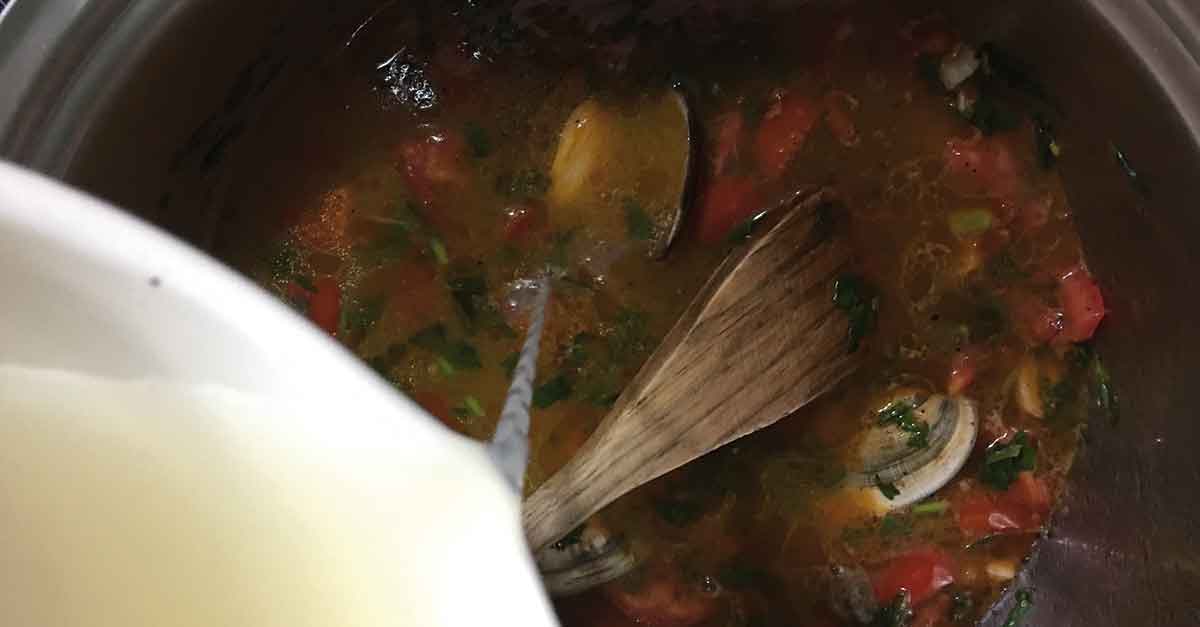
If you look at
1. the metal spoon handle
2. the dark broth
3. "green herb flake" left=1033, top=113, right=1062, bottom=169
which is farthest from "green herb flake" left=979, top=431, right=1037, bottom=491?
the metal spoon handle

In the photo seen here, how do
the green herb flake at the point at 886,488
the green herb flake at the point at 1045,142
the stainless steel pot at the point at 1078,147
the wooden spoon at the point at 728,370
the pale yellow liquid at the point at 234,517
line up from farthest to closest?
the green herb flake at the point at 886,488 → the green herb flake at the point at 1045,142 → the wooden spoon at the point at 728,370 → the stainless steel pot at the point at 1078,147 → the pale yellow liquid at the point at 234,517

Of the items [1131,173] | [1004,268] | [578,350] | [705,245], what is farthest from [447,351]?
[1131,173]

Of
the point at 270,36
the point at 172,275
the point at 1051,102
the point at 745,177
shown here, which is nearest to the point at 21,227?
the point at 172,275

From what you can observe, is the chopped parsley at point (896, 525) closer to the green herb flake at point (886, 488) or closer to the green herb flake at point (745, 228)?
the green herb flake at point (886, 488)

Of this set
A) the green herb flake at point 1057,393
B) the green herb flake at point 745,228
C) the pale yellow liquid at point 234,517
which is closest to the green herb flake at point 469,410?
the green herb flake at point 745,228

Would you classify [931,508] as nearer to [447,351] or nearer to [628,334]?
[628,334]

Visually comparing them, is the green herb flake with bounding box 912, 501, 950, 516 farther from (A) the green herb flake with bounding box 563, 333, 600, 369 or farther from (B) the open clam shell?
(A) the green herb flake with bounding box 563, 333, 600, 369
